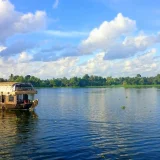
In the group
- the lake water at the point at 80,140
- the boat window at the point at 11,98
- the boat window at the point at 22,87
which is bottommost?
the lake water at the point at 80,140

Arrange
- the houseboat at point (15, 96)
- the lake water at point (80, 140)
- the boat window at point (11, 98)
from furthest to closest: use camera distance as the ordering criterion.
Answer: the boat window at point (11, 98) < the houseboat at point (15, 96) < the lake water at point (80, 140)

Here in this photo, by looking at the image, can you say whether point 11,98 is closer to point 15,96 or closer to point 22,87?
point 15,96

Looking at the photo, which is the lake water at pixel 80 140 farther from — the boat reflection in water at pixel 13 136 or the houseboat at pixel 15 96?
the houseboat at pixel 15 96

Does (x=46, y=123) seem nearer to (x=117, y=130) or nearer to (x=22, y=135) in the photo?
(x=22, y=135)

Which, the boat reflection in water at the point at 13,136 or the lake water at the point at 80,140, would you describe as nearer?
the lake water at the point at 80,140

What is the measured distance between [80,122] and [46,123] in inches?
273

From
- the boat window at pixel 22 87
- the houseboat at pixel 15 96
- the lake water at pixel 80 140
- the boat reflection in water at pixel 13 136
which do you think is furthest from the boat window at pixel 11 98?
the lake water at pixel 80 140

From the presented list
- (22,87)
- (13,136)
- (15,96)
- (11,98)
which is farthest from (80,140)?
(11,98)

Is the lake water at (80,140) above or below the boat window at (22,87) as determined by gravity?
below

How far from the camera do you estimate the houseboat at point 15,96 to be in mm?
71250

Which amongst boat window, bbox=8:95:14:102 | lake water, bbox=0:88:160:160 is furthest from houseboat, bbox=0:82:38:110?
lake water, bbox=0:88:160:160

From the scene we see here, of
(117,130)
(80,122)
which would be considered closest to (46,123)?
(80,122)

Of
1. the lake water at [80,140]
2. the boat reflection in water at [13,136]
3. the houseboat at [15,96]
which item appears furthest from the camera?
the houseboat at [15,96]

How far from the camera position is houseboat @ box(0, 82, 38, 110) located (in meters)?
71.2
